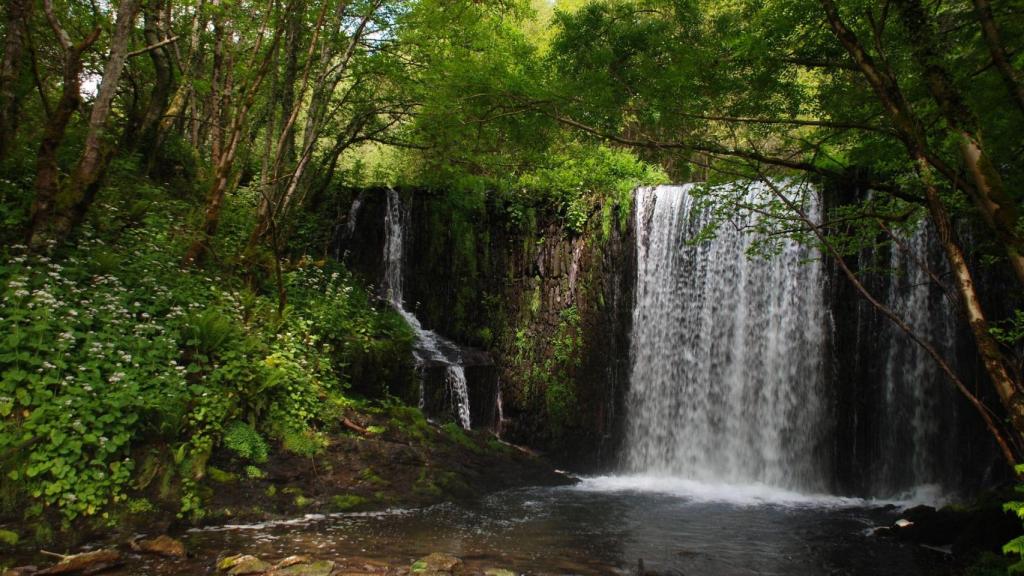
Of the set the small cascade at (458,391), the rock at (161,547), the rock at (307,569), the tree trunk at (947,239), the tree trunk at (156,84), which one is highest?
the tree trunk at (156,84)

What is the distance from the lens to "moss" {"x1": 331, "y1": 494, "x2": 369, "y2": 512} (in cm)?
720

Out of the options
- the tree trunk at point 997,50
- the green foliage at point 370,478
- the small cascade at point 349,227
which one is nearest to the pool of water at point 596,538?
the green foliage at point 370,478

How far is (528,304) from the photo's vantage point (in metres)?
14.5

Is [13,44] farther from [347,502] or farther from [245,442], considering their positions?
[347,502]

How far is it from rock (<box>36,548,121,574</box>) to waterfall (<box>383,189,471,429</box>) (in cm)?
701

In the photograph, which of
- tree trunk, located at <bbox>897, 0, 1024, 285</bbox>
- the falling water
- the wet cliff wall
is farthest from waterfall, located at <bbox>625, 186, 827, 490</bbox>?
tree trunk, located at <bbox>897, 0, 1024, 285</bbox>

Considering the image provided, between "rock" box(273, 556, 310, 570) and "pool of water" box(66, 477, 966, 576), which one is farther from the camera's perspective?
"pool of water" box(66, 477, 966, 576)

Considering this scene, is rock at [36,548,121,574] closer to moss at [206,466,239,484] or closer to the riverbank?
the riverbank

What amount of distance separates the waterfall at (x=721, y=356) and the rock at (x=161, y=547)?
953cm

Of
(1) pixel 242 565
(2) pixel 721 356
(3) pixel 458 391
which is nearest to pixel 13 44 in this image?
(1) pixel 242 565

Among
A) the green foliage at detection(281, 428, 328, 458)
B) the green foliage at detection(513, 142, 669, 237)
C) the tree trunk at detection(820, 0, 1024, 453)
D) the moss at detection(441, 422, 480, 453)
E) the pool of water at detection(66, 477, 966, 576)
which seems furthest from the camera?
the green foliage at detection(513, 142, 669, 237)

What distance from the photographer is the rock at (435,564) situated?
5.24m

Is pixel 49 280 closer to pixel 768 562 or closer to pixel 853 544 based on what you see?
pixel 768 562

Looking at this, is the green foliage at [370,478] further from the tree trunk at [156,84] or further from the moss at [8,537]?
the tree trunk at [156,84]
